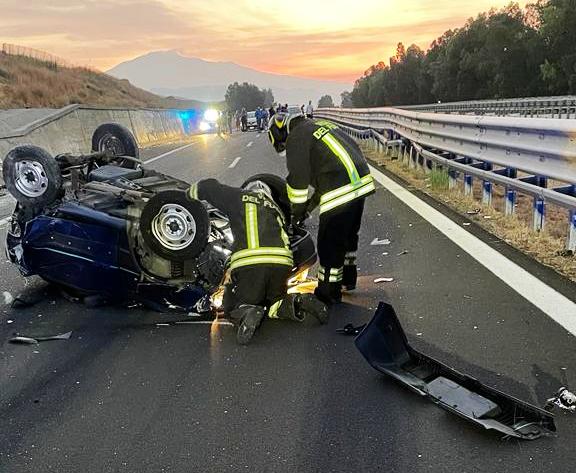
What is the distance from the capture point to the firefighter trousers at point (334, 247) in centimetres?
482

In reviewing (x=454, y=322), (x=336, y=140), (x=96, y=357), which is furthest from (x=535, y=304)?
(x=96, y=357)

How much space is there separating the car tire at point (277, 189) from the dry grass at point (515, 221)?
7.21 ft

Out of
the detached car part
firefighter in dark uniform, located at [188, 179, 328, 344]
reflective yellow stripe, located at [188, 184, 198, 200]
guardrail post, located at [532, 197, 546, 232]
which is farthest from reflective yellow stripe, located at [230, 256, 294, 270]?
guardrail post, located at [532, 197, 546, 232]

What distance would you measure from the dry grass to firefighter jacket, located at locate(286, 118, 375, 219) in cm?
175

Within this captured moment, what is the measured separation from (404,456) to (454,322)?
65.9 inches

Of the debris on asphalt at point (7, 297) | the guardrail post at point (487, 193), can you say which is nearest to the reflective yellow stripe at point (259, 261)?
the debris on asphalt at point (7, 297)

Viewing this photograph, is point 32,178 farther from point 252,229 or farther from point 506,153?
point 506,153

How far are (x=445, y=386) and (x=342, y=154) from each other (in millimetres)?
2143

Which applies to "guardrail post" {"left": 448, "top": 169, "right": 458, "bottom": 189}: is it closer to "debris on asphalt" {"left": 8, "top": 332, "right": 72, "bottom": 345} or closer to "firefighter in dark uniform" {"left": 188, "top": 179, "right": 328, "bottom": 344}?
"firefighter in dark uniform" {"left": 188, "top": 179, "right": 328, "bottom": 344}

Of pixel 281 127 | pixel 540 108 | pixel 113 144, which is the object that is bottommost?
pixel 540 108

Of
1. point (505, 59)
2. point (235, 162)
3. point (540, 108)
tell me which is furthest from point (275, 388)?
point (505, 59)

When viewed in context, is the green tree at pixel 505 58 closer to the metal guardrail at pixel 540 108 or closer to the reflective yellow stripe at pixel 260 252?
the metal guardrail at pixel 540 108

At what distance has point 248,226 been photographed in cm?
430

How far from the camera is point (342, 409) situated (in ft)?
10.4
